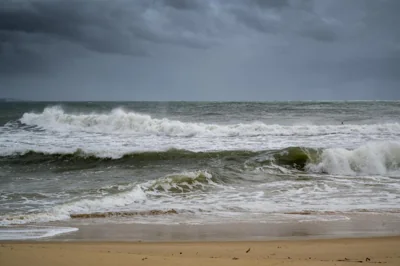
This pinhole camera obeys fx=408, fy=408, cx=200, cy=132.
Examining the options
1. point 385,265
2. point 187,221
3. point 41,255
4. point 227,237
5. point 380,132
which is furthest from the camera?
point 380,132

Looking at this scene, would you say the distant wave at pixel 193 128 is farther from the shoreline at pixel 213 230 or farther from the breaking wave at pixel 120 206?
the shoreline at pixel 213 230

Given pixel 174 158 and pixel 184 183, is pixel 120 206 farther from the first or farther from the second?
pixel 174 158

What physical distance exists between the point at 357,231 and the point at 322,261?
2417 millimetres

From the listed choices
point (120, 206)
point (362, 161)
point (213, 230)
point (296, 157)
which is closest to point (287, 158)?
point (296, 157)

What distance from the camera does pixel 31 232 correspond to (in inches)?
267

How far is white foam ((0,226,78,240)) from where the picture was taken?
6.46 metres

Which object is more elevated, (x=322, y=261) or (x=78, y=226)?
(x=322, y=261)

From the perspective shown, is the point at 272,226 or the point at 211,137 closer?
the point at 272,226

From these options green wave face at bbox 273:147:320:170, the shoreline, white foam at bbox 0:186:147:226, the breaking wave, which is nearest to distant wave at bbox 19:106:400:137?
green wave face at bbox 273:147:320:170

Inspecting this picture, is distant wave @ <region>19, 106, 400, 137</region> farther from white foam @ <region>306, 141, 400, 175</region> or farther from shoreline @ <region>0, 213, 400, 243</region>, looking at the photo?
shoreline @ <region>0, 213, 400, 243</region>

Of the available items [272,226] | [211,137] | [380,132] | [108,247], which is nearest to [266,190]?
[272,226]

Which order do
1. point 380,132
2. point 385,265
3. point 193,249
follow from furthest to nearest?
point 380,132 → point 193,249 → point 385,265

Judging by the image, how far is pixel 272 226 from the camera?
23.8 feet

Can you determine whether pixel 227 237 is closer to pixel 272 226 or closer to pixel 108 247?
pixel 272 226
